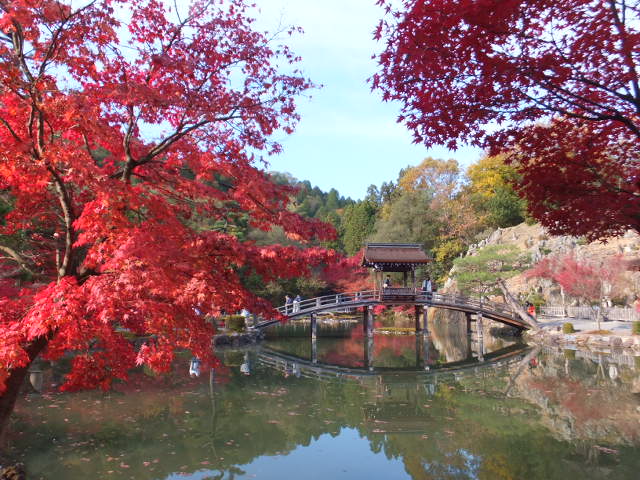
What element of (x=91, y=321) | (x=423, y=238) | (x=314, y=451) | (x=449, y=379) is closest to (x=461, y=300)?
(x=449, y=379)

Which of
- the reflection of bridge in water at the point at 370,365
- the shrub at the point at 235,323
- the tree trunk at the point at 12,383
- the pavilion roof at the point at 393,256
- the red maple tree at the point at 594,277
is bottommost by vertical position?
the reflection of bridge in water at the point at 370,365

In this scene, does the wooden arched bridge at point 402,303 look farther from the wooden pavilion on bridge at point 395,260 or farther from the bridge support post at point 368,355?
the bridge support post at point 368,355

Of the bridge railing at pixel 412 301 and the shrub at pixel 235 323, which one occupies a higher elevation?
the bridge railing at pixel 412 301

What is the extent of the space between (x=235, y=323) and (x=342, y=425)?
12.3 meters

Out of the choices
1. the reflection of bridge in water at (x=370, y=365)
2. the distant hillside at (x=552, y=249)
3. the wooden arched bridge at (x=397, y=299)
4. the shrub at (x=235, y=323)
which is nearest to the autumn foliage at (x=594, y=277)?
the distant hillside at (x=552, y=249)

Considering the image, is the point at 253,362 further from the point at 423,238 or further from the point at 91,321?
the point at 423,238

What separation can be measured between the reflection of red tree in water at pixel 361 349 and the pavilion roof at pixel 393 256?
3442 millimetres

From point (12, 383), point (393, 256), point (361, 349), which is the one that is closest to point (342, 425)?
point (12, 383)

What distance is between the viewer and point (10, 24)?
3.49 meters

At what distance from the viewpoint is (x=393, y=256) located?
20.5 meters

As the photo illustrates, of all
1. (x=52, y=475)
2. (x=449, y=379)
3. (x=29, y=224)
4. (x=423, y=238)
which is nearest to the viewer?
(x=29, y=224)

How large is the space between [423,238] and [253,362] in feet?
74.0

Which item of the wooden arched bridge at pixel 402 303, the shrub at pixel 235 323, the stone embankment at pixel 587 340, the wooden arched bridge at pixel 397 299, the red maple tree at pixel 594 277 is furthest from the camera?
the wooden arched bridge at pixel 397 299

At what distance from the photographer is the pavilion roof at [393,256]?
66.4 ft
